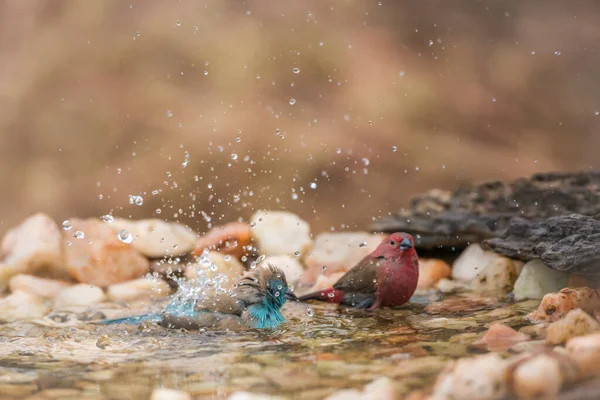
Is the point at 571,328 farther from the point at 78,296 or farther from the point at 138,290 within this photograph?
the point at 78,296

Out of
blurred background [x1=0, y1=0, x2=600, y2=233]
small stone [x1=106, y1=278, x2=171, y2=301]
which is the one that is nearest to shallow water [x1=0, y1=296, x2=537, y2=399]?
small stone [x1=106, y1=278, x2=171, y2=301]

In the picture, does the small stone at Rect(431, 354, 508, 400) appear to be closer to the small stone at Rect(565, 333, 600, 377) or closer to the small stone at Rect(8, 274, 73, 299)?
the small stone at Rect(565, 333, 600, 377)

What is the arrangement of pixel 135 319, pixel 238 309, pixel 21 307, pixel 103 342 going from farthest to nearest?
pixel 21 307 < pixel 135 319 < pixel 238 309 < pixel 103 342

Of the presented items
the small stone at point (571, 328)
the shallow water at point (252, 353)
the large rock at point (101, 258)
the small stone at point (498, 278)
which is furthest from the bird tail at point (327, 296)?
the small stone at point (571, 328)

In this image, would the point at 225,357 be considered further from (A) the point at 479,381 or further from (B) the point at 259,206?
(B) the point at 259,206

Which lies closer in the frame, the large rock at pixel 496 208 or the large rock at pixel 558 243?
the large rock at pixel 558 243

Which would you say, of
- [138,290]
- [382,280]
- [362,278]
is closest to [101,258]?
[138,290]

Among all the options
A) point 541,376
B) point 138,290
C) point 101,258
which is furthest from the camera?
point 101,258

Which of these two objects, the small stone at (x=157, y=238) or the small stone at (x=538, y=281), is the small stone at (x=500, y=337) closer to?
the small stone at (x=538, y=281)
